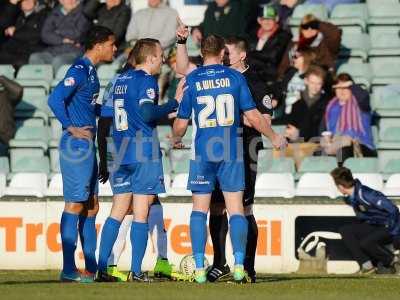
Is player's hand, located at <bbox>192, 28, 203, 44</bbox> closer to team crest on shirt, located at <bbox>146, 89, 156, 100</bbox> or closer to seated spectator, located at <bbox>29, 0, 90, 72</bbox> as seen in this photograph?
seated spectator, located at <bbox>29, 0, 90, 72</bbox>

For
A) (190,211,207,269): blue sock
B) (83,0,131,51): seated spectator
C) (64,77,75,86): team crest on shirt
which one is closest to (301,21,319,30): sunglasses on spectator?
(83,0,131,51): seated spectator

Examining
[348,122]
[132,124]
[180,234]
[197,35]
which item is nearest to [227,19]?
[197,35]

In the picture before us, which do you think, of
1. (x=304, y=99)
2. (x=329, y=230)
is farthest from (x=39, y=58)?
(x=329, y=230)

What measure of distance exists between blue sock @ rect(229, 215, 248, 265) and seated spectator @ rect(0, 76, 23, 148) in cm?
655

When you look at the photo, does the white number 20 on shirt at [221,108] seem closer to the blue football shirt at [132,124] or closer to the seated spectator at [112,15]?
the blue football shirt at [132,124]

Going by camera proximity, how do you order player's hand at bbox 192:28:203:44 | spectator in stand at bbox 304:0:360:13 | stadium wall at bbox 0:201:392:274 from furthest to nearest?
1. spectator in stand at bbox 304:0:360:13
2. player's hand at bbox 192:28:203:44
3. stadium wall at bbox 0:201:392:274

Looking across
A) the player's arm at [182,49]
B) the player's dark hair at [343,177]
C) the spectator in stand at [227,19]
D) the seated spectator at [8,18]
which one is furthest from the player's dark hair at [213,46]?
the seated spectator at [8,18]

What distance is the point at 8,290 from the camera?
12.0 metres

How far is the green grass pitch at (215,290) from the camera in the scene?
1142cm

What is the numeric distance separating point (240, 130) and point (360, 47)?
6635 mm

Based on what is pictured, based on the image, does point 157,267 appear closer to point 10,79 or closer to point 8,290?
point 8,290

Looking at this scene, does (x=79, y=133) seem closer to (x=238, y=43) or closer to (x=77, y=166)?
(x=77, y=166)

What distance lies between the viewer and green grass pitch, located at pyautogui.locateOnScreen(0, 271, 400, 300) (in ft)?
37.5

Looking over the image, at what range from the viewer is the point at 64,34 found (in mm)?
20016
